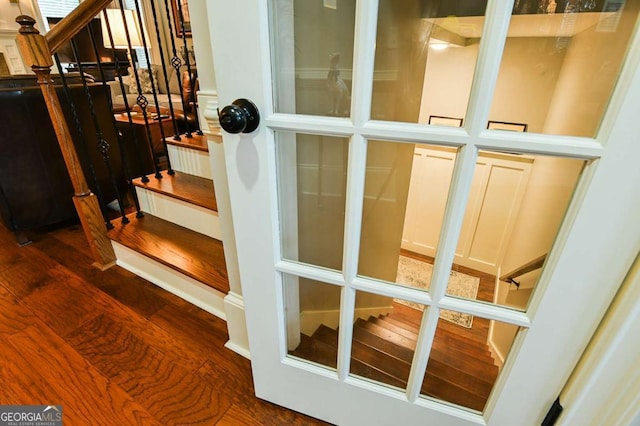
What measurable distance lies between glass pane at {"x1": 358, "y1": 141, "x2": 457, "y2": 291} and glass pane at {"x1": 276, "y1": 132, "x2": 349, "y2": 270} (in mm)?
75

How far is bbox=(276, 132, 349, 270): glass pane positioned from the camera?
2.49 feet

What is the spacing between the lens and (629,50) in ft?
1.48

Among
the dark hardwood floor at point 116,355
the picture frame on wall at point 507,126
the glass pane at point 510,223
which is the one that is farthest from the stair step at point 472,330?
the dark hardwood floor at point 116,355

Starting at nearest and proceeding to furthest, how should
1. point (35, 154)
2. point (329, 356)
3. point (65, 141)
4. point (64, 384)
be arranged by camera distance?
point (329, 356), point (64, 384), point (65, 141), point (35, 154)

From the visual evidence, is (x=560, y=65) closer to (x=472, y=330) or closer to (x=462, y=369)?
(x=472, y=330)

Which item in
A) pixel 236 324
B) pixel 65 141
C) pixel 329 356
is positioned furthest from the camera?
pixel 65 141

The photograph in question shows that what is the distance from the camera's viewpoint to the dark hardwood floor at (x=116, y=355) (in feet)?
3.43

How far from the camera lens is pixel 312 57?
0.71 meters

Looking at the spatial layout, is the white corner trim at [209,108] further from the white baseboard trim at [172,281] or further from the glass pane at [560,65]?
the white baseboard trim at [172,281]

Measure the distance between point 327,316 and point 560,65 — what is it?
0.82 metres

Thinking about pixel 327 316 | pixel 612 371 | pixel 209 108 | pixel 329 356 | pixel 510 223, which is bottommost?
pixel 329 356

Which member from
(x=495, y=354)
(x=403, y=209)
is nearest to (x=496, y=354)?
(x=495, y=354)

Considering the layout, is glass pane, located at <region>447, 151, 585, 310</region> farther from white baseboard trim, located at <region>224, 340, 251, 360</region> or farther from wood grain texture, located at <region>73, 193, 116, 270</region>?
wood grain texture, located at <region>73, 193, 116, 270</region>

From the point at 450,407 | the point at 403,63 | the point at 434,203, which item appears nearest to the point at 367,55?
the point at 403,63
